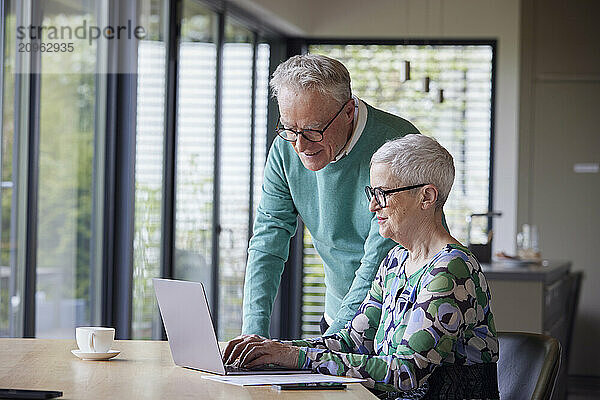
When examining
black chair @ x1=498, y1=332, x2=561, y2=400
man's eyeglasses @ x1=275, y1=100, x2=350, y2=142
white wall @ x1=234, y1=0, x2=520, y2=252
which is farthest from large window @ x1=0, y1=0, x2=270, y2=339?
black chair @ x1=498, y1=332, x2=561, y2=400

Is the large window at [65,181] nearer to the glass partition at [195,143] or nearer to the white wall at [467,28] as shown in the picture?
the glass partition at [195,143]

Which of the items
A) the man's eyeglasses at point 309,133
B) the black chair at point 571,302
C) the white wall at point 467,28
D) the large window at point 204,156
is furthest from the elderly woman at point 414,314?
the white wall at point 467,28

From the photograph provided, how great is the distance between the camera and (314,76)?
2.21 meters

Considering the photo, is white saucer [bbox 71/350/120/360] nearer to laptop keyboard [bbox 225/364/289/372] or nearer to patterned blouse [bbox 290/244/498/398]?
laptop keyboard [bbox 225/364/289/372]

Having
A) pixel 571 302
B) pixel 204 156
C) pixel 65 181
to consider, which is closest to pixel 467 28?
pixel 571 302

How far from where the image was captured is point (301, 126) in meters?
2.25

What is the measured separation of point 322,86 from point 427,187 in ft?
1.19

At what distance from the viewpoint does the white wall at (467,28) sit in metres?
6.99

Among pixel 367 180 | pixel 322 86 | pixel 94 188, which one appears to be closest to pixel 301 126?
pixel 322 86

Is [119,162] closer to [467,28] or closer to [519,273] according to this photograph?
[519,273]

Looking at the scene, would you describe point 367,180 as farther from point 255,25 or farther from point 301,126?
point 255,25

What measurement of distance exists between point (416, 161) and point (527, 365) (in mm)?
521

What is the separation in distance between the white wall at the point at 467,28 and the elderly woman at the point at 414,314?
4.97 m

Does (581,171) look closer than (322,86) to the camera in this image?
No
